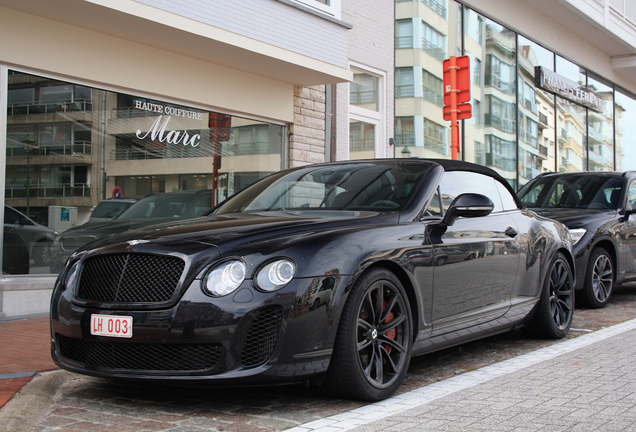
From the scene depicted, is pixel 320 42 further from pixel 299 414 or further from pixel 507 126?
pixel 507 126

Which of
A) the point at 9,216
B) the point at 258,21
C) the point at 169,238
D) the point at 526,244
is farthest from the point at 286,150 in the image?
the point at 169,238

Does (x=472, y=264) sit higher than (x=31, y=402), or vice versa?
(x=472, y=264)

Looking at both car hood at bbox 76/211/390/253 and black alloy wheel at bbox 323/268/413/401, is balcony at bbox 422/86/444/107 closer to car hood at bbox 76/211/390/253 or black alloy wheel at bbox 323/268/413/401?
car hood at bbox 76/211/390/253

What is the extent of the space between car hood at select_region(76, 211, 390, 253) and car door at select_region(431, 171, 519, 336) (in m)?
0.52

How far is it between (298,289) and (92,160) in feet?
19.7

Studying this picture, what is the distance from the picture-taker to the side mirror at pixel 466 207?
4.62 meters

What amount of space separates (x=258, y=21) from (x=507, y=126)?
34.6ft

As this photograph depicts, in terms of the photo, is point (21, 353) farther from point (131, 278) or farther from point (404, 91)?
point (404, 91)

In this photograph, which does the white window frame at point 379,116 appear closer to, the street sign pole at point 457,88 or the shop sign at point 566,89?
the street sign pole at point 457,88

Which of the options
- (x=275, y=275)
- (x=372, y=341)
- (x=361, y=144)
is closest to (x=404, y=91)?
(x=361, y=144)

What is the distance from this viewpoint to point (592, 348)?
553 centimetres

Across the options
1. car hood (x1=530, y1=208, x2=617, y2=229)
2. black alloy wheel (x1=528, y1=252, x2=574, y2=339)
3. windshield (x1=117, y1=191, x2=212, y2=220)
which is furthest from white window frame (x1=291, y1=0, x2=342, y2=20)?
black alloy wheel (x1=528, y1=252, x2=574, y2=339)

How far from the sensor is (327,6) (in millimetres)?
10961

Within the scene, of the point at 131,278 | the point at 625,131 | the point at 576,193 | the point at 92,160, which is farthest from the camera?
the point at 625,131
